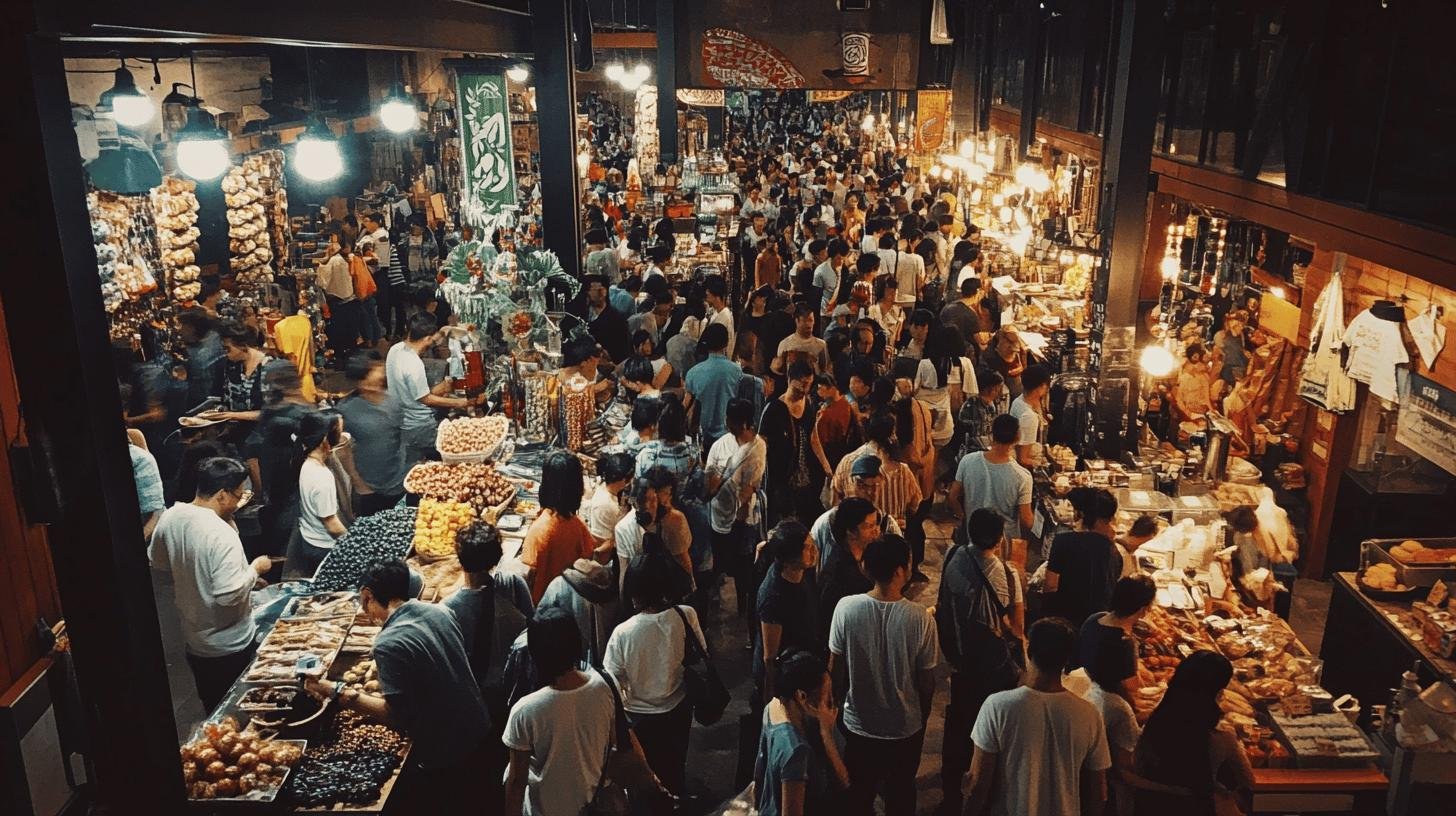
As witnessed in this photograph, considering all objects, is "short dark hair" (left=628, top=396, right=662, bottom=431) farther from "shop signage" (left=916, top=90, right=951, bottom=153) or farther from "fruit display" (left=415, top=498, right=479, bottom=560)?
"shop signage" (left=916, top=90, right=951, bottom=153)

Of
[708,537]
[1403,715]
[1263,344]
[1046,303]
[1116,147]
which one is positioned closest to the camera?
[1403,715]

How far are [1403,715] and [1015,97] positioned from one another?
1701cm

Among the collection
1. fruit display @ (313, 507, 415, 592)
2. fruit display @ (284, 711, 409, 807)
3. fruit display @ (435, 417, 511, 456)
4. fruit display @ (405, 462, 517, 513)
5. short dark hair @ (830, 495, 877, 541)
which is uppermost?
short dark hair @ (830, 495, 877, 541)

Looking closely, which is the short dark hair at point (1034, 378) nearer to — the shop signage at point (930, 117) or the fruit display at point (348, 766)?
the fruit display at point (348, 766)

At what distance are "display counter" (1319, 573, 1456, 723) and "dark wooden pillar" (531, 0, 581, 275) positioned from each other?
26.9 ft

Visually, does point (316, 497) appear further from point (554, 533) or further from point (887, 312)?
point (887, 312)

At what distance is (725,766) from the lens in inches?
241

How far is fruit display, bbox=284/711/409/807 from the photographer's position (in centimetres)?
468

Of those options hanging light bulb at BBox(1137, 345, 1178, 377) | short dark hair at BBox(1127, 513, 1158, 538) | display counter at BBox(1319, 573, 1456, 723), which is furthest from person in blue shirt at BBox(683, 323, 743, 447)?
display counter at BBox(1319, 573, 1456, 723)

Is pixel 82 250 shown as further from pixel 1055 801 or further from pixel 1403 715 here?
pixel 1403 715

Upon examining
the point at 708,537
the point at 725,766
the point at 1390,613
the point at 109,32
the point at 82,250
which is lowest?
the point at 725,766

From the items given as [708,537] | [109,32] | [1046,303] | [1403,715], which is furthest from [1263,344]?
[109,32]

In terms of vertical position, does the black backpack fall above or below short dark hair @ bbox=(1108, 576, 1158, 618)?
below

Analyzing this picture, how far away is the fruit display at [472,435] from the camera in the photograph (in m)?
7.79
